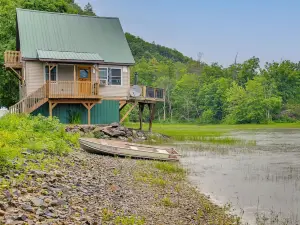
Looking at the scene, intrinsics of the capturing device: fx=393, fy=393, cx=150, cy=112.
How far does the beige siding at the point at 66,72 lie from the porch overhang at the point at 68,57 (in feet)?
3.12

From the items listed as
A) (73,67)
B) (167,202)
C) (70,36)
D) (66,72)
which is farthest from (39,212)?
(70,36)

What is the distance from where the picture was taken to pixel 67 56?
1016 inches

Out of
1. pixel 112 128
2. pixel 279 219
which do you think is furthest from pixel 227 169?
pixel 112 128

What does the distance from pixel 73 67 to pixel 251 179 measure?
16.5 m

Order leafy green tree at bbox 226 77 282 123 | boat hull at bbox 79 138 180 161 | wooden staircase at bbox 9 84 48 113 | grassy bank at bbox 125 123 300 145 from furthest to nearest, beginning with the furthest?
1. leafy green tree at bbox 226 77 282 123
2. grassy bank at bbox 125 123 300 145
3. wooden staircase at bbox 9 84 48 113
4. boat hull at bbox 79 138 180 161

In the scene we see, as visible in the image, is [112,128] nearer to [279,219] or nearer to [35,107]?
[35,107]

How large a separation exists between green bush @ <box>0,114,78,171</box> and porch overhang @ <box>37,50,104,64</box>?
752 cm

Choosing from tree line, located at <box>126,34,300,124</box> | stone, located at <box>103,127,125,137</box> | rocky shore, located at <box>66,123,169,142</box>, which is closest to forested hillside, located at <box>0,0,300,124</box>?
tree line, located at <box>126,34,300,124</box>

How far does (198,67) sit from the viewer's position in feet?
360

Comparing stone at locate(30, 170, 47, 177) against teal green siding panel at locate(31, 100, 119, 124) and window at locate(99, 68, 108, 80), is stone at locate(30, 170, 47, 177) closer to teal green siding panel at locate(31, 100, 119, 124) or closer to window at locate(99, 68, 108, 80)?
teal green siding panel at locate(31, 100, 119, 124)

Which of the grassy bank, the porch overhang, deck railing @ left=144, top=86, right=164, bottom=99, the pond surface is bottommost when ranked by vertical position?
the pond surface

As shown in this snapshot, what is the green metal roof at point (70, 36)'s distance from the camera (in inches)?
1061

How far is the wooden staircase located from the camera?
78.7 ft

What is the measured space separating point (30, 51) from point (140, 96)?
28.1 feet
